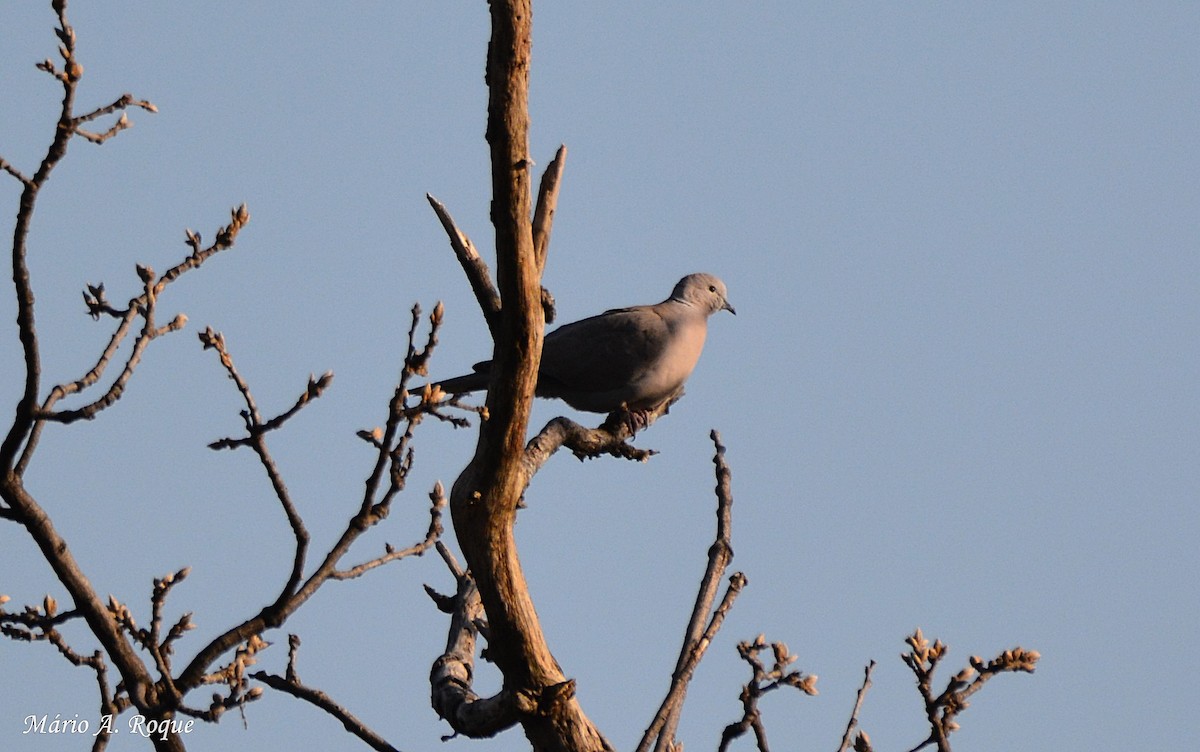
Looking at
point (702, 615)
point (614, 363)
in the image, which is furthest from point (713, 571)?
point (614, 363)

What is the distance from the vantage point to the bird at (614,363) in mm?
7621

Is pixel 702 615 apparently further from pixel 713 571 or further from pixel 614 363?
pixel 614 363

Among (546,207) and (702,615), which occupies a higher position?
(546,207)

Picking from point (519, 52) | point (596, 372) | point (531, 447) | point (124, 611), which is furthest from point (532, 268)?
point (596, 372)

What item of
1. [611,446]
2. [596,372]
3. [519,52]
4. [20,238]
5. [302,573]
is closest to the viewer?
[519,52]

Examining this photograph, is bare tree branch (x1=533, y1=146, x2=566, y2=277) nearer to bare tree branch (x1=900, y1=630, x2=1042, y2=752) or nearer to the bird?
bare tree branch (x1=900, y1=630, x2=1042, y2=752)

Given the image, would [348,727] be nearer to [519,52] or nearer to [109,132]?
[109,132]

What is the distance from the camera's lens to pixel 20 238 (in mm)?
3490

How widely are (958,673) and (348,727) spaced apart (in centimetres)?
→ 199

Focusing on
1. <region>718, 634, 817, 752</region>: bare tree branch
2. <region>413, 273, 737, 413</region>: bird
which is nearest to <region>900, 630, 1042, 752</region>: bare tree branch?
<region>718, 634, 817, 752</region>: bare tree branch

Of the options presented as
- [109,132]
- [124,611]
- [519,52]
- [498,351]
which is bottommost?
[124,611]

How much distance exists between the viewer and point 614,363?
7637 mm

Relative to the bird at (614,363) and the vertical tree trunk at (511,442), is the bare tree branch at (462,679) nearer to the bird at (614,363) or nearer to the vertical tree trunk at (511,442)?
the vertical tree trunk at (511,442)

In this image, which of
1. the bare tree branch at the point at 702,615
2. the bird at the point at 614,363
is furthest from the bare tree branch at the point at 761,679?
the bird at the point at 614,363
